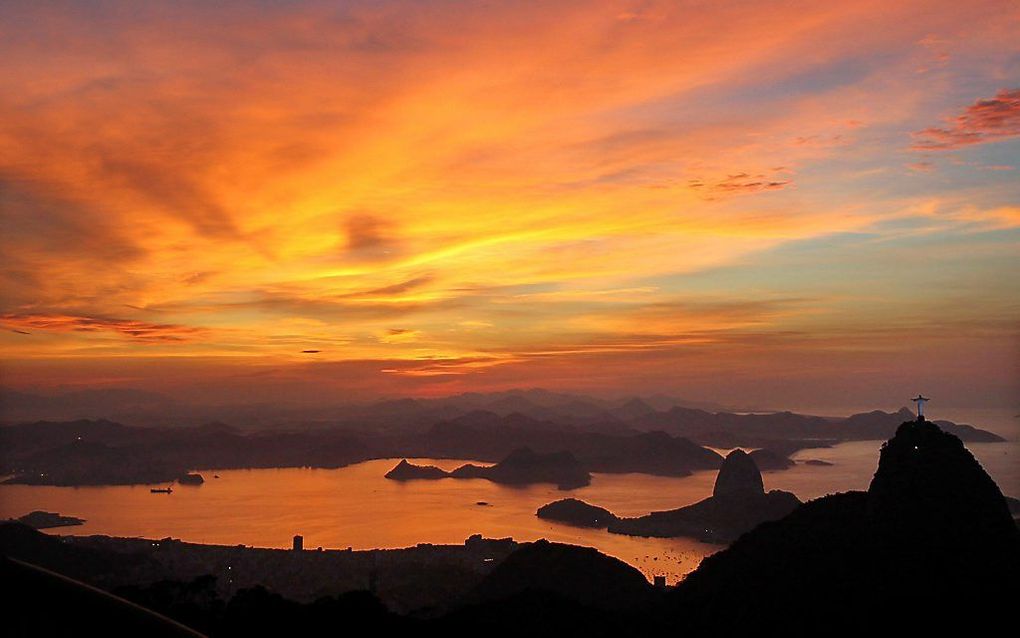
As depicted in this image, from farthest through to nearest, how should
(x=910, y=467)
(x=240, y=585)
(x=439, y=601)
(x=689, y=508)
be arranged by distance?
1. (x=689, y=508)
2. (x=240, y=585)
3. (x=439, y=601)
4. (x=910, y=467)

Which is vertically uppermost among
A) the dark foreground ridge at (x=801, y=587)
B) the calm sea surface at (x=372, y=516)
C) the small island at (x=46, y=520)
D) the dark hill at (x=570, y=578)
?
the dark foreground ridge at (x=801, y=587)

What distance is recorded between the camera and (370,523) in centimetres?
15588

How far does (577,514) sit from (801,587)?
114 metres

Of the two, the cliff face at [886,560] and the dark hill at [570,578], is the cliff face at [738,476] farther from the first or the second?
the cliff face at [886,560]

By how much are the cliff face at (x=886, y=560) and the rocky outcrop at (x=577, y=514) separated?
100996 mm

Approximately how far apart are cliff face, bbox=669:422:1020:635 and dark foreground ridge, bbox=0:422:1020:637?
0.28 ft

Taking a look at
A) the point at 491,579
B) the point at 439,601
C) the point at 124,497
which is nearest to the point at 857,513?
the point at 491,579

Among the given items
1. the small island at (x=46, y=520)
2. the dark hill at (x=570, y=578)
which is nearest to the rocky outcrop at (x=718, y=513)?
the dark hill at (x=570, y=578)

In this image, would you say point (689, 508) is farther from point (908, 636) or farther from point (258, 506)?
point (908, 636)

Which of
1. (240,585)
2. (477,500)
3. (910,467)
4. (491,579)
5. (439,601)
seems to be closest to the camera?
(910,467)

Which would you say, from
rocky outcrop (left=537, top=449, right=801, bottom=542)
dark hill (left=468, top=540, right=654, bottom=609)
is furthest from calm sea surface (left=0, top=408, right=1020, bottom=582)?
dark hill (left=468, top=540, right=654, bottom=609)

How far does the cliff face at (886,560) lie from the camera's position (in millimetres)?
40812

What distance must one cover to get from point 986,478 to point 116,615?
52.9m

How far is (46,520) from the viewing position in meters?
153
